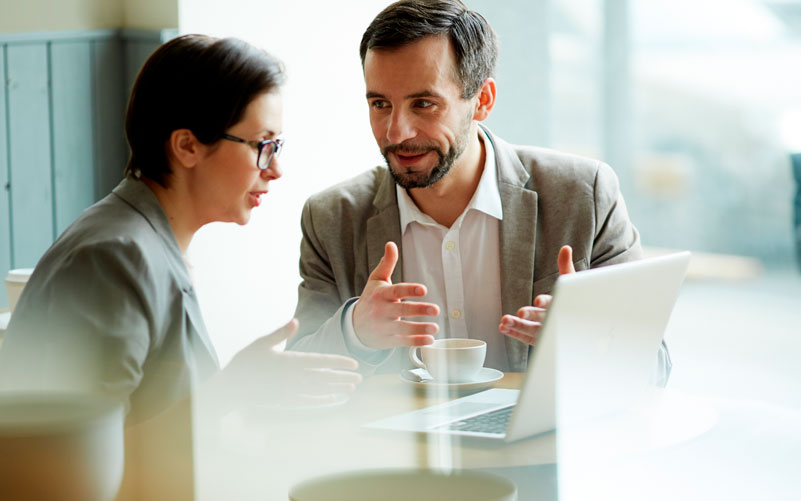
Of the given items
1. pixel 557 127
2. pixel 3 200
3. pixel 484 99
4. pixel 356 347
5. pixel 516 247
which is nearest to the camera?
pixel 3 200

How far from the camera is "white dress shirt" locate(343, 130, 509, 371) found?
1313mm

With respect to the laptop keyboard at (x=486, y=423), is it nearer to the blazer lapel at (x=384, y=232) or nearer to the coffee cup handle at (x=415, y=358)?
the coffee cup handle at (x=415, y=358)

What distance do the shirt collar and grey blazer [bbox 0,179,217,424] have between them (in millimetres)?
588

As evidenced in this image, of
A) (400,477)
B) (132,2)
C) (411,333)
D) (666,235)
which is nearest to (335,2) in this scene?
(411,333)

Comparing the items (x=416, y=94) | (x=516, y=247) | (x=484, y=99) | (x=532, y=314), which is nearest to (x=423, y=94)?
(x=416, y=94)

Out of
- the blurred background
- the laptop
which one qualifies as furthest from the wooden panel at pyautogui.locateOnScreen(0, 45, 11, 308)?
the laptop

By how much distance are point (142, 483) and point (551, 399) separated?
0.34 metres

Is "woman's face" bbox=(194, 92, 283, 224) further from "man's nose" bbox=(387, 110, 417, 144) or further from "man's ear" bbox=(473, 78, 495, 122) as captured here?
"man's ear" bbox=(473, 78, 495, 122)

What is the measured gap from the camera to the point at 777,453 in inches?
34.0

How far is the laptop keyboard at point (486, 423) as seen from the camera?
802mm

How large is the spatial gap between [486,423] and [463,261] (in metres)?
0.53

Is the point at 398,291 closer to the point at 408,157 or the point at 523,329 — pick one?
the point at 523,329

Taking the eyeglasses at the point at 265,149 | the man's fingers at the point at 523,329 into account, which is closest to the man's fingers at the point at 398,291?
the man's fingers at the point at 523,329

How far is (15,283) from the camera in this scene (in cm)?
63
